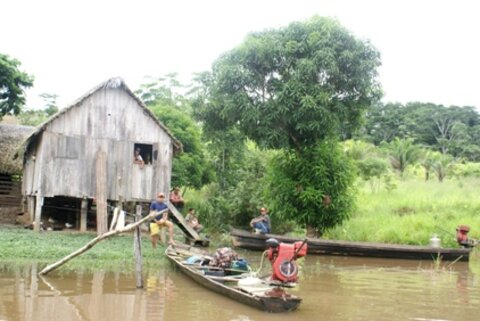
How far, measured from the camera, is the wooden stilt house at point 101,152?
742 inches

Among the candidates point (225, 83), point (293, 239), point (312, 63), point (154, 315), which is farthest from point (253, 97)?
point (154, 315)

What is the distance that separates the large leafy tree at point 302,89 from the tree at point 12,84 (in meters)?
9.39

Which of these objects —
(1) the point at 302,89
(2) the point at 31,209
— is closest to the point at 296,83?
(1) the point at 302,89

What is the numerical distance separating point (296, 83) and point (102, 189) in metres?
7.03

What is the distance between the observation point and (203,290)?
432 inches

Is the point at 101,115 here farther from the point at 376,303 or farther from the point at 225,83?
the point at 376,303

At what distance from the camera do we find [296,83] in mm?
17906

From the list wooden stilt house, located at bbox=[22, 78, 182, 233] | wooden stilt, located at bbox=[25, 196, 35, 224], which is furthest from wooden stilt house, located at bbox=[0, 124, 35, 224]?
wooden stilt house, located at bbox=[22, 78, 182, 233]

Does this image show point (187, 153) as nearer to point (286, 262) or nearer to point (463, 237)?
point (463, 237)

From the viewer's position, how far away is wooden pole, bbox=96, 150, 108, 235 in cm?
1803

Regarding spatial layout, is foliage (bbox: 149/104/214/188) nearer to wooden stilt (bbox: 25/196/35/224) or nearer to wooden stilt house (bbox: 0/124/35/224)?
wooden stilt house (bbox: 0/124/35/224)

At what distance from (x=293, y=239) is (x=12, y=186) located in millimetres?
13367

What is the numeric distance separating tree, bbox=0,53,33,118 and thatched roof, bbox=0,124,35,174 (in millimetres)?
826

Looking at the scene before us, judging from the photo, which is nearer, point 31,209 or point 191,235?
point 191,235
